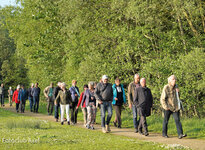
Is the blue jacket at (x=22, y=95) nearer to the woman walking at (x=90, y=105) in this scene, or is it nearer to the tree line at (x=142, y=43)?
the tree line at (x=142, y=43)

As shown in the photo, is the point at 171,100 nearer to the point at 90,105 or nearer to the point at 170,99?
the point at 170,99

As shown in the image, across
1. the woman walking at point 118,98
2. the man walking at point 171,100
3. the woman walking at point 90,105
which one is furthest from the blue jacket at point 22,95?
the man walking at point 171,100

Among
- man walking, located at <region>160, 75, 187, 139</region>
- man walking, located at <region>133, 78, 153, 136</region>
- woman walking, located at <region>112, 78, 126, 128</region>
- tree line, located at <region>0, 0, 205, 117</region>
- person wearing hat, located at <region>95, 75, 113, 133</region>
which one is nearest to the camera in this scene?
man walking, located at <region>160, 75, 187, 139</region>

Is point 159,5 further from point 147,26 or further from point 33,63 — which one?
point 33,63

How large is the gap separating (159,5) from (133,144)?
11393mm

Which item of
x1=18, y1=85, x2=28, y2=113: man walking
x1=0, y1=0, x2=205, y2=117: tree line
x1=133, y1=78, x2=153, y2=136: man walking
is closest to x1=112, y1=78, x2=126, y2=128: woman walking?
x1=0, y1=0, x2=205, y2=117: tree line

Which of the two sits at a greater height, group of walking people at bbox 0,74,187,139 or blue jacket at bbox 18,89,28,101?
blue jacket at bbox 18,89,28,101

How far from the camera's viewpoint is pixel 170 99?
473 inches

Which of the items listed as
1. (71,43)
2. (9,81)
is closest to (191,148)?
(71,43)

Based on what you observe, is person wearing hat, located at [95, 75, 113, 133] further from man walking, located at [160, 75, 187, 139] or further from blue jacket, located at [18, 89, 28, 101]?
blue jacket, located at [18, 89, 28, 101]

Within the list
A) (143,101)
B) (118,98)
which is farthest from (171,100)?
(118,98)

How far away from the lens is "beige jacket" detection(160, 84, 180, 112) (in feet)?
39.2

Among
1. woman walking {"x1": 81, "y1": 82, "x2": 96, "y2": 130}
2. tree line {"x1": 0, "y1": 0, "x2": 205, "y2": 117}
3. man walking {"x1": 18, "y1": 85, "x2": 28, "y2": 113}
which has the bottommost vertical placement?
woman walking {"x1": 81, "y1": 82, "x2": 96, "y2": 130}

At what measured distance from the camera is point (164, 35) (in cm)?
1950
